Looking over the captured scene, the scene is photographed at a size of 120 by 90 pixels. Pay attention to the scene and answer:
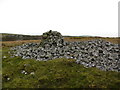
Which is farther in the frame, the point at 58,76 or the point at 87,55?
the point at 87,55

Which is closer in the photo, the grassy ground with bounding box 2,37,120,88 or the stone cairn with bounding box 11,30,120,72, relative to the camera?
the grassy ground with bounding box 2,37,120,88

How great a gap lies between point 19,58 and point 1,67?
12.6ft

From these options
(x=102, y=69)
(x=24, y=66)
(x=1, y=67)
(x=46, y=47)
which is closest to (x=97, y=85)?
(x=102, y=69)

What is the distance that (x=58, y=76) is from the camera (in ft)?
64.8

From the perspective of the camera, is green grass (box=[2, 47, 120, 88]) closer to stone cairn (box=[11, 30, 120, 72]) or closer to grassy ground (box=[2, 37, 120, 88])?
grassy ground (box=[2, 37, 120, 88])

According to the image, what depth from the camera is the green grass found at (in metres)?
17.8

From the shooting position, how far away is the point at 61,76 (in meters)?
19.7

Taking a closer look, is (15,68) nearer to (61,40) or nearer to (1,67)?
(1,67)

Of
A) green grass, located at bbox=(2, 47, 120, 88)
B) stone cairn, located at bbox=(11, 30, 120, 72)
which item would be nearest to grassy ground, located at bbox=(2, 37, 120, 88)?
green grass, located at bbox=(2, 47, 120, 88)

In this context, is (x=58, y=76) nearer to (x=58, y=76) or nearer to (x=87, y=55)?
(x=58, y=76)

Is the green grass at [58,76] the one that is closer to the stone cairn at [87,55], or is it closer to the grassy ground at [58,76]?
the grassy ground at [58,76]

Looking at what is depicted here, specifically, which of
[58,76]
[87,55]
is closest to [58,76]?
[58,76]

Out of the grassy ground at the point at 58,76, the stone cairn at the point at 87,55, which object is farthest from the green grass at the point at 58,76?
the stone cairn at the point at 87,55

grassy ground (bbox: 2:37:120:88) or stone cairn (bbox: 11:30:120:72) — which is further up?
stone cairn (bbox: 11:30:120:72)
